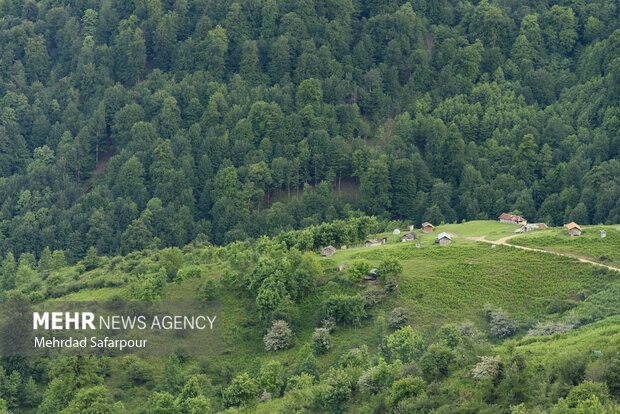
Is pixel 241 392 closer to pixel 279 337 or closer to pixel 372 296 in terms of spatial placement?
pixel 279 337

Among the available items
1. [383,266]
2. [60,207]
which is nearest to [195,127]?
[60,207]

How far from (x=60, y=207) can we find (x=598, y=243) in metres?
96.2

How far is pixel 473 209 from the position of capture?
134 m

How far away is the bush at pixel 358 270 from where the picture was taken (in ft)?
Result: 324

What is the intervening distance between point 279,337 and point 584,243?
39.5m

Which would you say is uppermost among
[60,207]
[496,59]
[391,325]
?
[496,59]

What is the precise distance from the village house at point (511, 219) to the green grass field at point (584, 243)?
402 inches

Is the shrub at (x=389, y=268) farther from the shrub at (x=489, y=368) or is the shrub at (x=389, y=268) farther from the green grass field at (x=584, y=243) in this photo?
the shrub at (x=489, y=368)

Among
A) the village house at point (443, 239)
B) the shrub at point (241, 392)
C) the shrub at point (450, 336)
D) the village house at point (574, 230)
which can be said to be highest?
the village house at point (574, 230)

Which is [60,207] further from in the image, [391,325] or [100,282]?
[391,325]

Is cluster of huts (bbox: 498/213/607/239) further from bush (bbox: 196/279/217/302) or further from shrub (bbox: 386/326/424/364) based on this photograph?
bush (bbox: 196/279/217/302)

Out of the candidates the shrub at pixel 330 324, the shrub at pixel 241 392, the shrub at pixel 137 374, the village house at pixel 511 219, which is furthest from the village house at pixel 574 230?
the shrub at pixel 137 374

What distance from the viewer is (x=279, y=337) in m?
94.4

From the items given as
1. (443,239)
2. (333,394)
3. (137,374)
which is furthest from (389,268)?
(137,374)
